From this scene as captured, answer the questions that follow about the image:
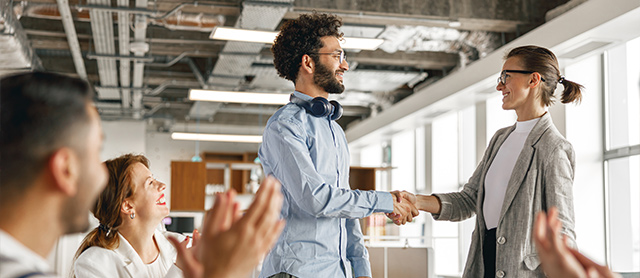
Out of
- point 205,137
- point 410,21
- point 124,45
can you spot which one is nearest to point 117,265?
point 410,21

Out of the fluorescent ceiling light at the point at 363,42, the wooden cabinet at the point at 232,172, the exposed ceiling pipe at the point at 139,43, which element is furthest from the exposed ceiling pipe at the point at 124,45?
the wooden cabinet at the point at 232,172

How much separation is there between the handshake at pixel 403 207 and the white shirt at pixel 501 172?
259 millimetres

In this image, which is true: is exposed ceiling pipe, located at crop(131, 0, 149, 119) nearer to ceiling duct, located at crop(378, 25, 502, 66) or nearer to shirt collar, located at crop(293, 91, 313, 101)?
ceiling duct, located at crop(378, 25, 502, 66)

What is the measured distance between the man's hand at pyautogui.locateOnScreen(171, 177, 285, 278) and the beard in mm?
1473

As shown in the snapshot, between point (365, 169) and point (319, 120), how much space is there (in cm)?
682

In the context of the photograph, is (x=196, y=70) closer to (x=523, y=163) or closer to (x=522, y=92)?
(x=522, y=92)

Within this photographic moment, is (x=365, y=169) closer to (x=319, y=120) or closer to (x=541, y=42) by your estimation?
(x=541, y=42)

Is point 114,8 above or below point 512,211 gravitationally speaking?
above

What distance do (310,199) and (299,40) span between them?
2.19 feet

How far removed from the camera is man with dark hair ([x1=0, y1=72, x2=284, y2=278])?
2.43ft

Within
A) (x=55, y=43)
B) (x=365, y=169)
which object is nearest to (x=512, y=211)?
Answer: (x=365, y=169)

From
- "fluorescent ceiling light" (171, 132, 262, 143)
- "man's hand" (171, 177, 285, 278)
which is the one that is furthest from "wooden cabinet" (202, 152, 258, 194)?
"man's hand" (171, 177, 285, 278)

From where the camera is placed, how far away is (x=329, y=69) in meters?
2.29

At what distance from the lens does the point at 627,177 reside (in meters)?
6.32
